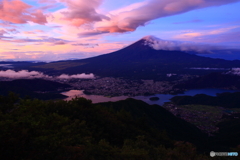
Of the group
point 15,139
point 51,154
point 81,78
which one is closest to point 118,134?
point 51,154

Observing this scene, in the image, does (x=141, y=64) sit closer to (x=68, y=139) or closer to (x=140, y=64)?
(x=140, y=64)

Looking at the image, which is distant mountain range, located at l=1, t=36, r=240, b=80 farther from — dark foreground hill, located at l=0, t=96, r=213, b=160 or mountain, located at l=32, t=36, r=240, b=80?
dark foreground hill, located at l=0, t=96, r=213, b=160

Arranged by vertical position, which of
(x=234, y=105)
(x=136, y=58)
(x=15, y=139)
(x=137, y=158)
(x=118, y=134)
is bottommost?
(x=234, y=105)

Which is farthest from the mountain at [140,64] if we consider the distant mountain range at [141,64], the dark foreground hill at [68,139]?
the dark foreground hill at [68,139]

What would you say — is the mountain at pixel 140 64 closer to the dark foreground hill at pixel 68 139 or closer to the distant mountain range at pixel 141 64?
the distant mountain range at pixel 141 64

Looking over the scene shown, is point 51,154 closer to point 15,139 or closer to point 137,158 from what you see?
point 15,139

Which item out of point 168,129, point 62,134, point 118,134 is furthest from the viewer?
point 168,129

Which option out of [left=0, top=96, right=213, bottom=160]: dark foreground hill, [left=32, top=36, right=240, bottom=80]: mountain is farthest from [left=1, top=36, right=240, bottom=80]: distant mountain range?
[left=0, top=96, right=213, bottom=160]: dark foreground hill
